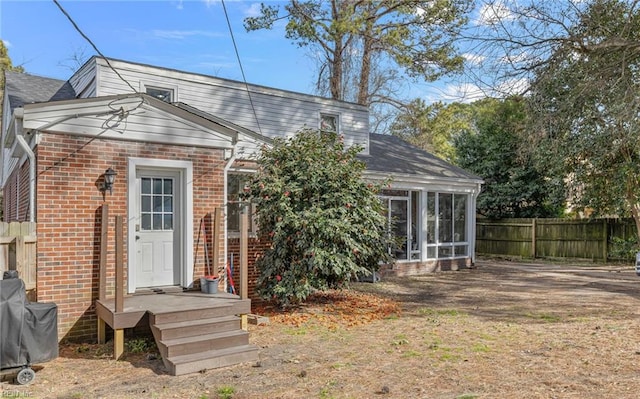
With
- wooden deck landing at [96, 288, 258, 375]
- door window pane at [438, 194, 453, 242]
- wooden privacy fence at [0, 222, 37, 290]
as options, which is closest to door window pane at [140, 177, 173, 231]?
wooden deck landing at [96, 288, 258, 375]

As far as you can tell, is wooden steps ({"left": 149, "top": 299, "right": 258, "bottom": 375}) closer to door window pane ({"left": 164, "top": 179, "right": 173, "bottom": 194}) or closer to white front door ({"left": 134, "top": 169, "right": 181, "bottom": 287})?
white front door ({"left": 134, "top": 169, "right": 181, "bottom": 287})

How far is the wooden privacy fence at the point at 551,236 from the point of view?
1734 centimetres

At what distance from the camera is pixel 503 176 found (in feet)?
69.1

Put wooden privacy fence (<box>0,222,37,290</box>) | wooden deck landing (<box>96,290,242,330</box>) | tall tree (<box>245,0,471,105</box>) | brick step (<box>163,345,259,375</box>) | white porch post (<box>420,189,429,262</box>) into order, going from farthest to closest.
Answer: tall tree (<box>245,0,471,105</box>) < white porch post (<box>420,189,429,262</box>) < wooden privacy fence (<box>0,222,37,290</box>) < wooden deck landing (<box>96,290,242,330</box>) < brick step (<box>163,345,259,375</box>)

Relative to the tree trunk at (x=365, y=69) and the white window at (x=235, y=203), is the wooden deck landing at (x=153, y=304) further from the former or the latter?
the tree trunk at (x=365, y=69)

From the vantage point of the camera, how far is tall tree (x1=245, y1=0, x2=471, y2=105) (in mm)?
16188

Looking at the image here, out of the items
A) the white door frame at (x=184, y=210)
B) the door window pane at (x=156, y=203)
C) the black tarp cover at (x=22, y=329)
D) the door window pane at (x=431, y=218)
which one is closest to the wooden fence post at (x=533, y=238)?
the door window pane at (x=431, y=218)

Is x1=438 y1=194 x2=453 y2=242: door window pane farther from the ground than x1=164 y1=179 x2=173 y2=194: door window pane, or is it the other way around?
x1=164 y1=179 x2=173 y2=194: door window pane

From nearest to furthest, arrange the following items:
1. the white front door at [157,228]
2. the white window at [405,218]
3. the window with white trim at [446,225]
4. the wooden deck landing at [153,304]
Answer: the wooden deck landing at [153,304]
the white front door at [157,228]
the white window at [405,218]
the window with white trim at [446,225]

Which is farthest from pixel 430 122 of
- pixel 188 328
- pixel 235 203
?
pixel 188 328

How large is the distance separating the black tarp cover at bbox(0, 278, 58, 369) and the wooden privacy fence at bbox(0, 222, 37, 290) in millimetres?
1386

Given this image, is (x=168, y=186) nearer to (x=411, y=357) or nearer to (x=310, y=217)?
(x=310, y=217)

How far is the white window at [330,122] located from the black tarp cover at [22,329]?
31.4 ft

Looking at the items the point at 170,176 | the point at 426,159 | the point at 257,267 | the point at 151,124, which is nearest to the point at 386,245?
the point at 257,267
